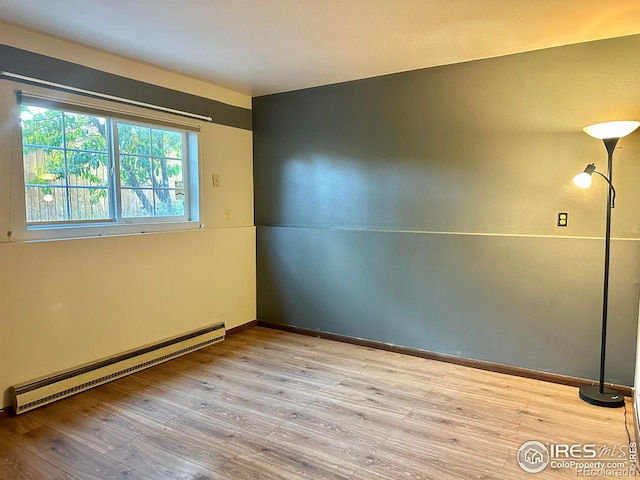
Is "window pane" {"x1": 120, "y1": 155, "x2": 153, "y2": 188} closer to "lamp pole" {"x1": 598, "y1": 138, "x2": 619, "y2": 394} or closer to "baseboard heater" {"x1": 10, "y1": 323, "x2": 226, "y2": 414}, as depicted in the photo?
"baseboard heater" {"x1": 10, "y1": 323, "x2": 226, "y2": 414}

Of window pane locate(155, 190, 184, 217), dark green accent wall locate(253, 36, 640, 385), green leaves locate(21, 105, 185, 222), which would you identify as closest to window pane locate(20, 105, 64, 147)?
green leaves locate(21, 105, 185, 222)

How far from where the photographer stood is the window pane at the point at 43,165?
261 cm

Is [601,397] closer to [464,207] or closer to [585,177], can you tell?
[585,177]

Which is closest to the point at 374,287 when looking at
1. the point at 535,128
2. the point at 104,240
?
the point at 535,128

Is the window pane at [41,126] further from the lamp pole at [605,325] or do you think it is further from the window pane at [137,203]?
the lamp pole at [605,325]

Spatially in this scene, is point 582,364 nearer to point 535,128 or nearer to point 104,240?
point 535,128

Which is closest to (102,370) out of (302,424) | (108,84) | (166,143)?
(302,424)

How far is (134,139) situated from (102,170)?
1.24ft

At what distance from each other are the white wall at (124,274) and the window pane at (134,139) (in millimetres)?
377

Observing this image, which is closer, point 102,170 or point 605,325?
point 605,325

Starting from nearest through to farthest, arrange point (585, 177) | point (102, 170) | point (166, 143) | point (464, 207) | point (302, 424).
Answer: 1. point (302, 424)
2. point (585, 177)
3. point (102, 170)
4. point (464, 207)
5. point (166, 143)

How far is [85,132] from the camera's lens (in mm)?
2910

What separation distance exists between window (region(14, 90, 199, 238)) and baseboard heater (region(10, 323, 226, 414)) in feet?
2.98

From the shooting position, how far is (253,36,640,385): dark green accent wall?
2.77 m
